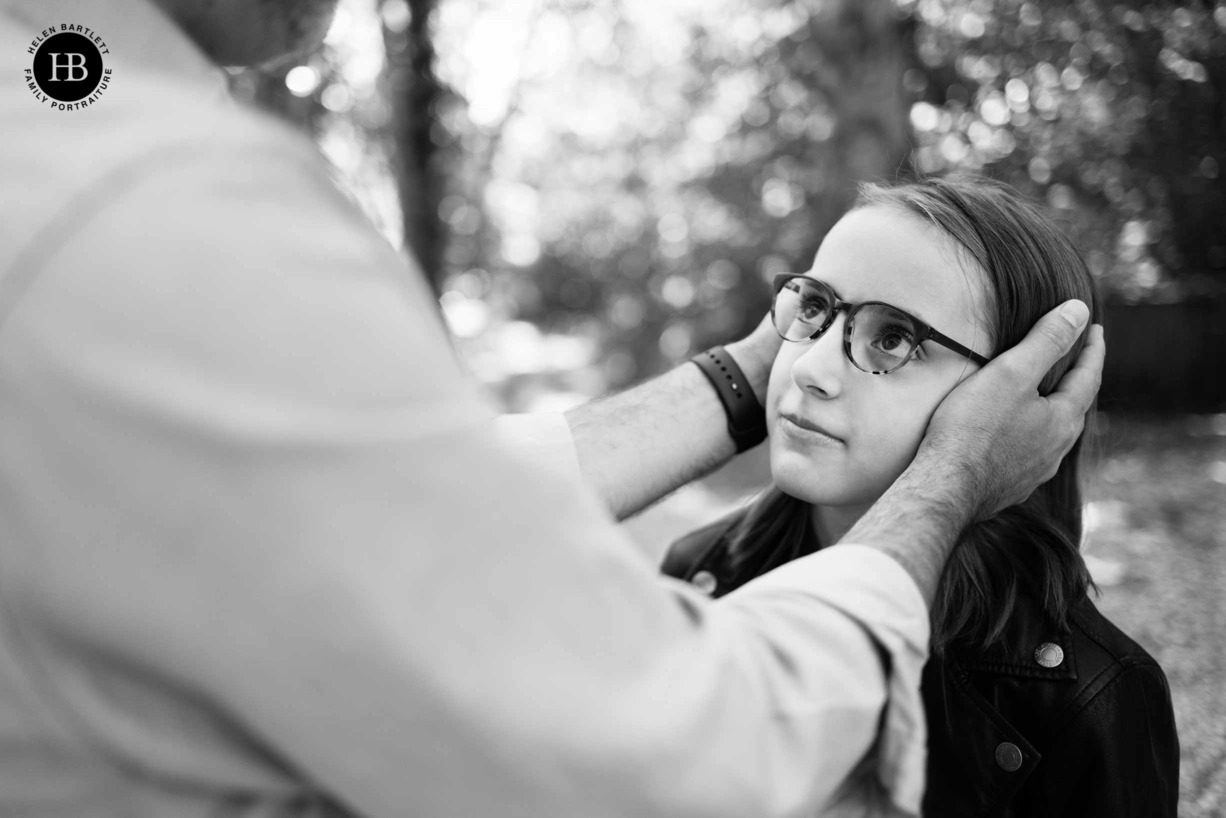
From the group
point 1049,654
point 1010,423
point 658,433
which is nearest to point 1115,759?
point 1049,654

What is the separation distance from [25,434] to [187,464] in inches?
6.8

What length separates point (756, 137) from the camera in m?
11.1

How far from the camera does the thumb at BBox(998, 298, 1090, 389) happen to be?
1.79 m

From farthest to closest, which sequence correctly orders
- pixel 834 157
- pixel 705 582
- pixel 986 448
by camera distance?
pixel 834 157 → pixel 705 582 → pixel 986 448

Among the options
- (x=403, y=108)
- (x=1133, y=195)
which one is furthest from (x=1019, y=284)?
(x=403, y=108)

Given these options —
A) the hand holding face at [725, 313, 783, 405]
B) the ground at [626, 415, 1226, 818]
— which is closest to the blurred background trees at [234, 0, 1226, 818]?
the ground at [626, 415, 1226, 818]

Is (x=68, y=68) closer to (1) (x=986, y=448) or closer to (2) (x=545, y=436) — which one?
(2) (x=545, y=436)

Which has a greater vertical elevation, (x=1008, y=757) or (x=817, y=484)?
(x=817, y=484)

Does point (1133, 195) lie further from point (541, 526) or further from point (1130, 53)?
point (541, 526)

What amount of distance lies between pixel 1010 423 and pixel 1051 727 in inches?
28.1

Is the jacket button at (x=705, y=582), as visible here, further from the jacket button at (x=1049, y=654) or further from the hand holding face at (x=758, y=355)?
the jacket button at (x=1049, y=654)

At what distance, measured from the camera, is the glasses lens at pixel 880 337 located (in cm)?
196

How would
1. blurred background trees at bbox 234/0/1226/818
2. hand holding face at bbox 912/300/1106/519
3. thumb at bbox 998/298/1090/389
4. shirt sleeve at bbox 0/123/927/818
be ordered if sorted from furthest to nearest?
1. blurred background trees at bbox 234/0/1226/818
2. thumb at bbox 998/298/1090/389
3. hand holding face at bbox 912/300/1106/519
4. shirt sleeve at bbox 0/123/927/818

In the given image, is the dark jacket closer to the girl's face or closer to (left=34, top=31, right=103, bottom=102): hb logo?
the girl's face
